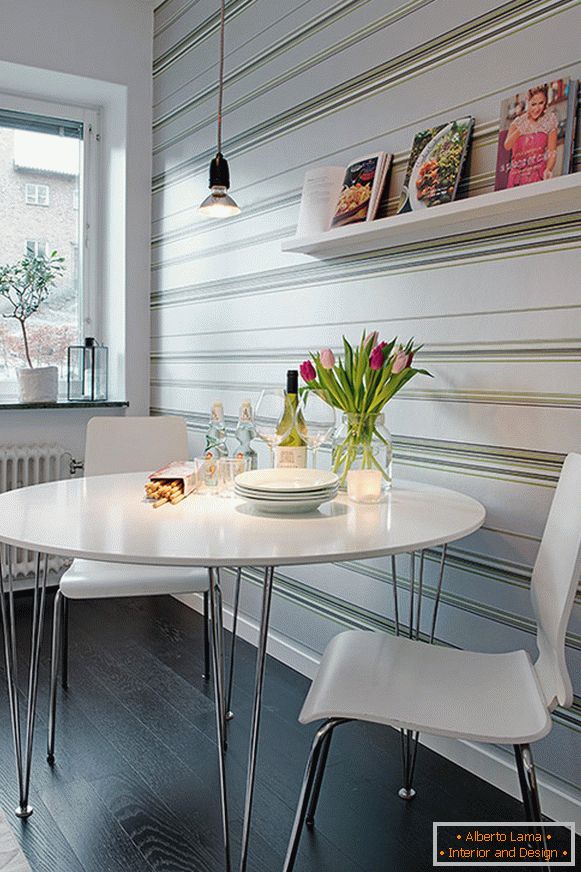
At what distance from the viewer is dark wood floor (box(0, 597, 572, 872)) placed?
5.53 ft

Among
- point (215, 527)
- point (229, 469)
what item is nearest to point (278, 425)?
point (229, 469)

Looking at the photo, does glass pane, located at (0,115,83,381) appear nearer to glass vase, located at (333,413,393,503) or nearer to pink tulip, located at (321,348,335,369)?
pink tulip, located at (321,348,335,369)

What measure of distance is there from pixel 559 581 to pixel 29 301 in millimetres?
2980

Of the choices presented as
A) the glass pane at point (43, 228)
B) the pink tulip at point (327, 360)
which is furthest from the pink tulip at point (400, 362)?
the glass pane at point (43, 228)

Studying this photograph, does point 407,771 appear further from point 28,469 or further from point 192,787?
point 28,469

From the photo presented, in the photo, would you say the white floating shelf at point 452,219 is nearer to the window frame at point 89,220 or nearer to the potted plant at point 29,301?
the potted plant at point 29,301

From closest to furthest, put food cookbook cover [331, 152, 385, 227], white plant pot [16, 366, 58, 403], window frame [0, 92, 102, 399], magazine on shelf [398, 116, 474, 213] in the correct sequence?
1. magazine on shelf [398, 116, 474, 213]
2. food cookbook cover [331, 152, 385, 227]
3. white plant pot [16, 366, 58, 403]
4. window frame [0, 92, 102, 399]

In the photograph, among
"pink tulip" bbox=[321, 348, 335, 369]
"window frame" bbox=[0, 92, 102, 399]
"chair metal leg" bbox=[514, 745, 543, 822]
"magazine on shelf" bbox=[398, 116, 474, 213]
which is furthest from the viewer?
"window frame" bbox=[0, 92, 102, 399]

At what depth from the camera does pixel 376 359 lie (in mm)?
1818

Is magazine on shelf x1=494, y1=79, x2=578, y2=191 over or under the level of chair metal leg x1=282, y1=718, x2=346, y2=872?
over

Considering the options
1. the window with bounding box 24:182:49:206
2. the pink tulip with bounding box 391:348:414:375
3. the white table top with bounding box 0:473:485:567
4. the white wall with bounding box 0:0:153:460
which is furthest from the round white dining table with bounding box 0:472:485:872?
the window with bounding box 24:182:49:206

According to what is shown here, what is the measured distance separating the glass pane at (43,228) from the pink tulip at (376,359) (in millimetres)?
2328

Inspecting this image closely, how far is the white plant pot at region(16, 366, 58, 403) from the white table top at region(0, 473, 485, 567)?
1.69m

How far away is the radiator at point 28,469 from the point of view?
11.2 ft
